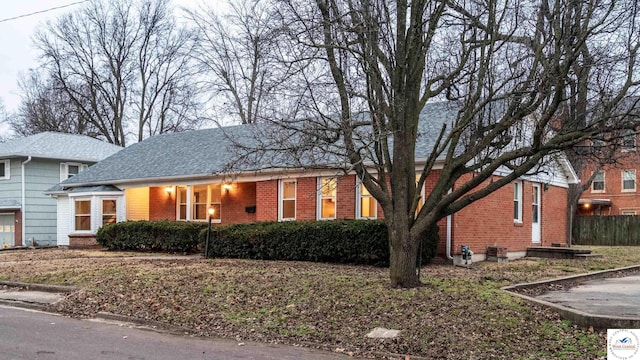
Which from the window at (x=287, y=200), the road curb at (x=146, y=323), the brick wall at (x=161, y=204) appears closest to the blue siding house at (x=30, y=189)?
the brick wall at (x=161, y=204)

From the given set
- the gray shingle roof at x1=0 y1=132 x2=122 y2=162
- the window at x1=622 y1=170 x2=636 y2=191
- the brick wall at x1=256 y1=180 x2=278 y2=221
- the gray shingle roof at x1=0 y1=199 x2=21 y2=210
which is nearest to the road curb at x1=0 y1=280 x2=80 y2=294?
the brick wall at x1=256 y1=180 x2=278 y2=221

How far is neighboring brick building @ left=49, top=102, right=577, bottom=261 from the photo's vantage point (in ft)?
61.9

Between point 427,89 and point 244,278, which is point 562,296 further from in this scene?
point 244,278

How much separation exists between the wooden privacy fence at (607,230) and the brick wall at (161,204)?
910 inches

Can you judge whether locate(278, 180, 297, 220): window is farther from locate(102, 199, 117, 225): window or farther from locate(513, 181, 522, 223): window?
locate(102, 199, 117, 225): window

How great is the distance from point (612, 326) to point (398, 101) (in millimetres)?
5186

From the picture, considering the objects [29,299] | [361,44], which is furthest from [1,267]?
[361,44]

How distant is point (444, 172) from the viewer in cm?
1104

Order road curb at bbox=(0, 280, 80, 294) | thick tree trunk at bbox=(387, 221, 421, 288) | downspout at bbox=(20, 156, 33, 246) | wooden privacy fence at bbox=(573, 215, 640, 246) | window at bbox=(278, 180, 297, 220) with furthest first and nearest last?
wooden privacy fence at bbox=(573, 215, 640, 246), downspout at bbox=(20, 156, 33, 246), window at bbox=(278, 180, 297, 220), road curb at bbox=(0, 280, 80, 294), thick tree trunk at bbox=(387, 221, 421, 288)

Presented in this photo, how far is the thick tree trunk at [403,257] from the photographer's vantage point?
35.8ft

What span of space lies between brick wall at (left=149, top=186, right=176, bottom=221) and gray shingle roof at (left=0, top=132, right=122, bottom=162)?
279 inches

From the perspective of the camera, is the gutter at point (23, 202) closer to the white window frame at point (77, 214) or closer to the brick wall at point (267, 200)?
the white window frame at point (77, 214)

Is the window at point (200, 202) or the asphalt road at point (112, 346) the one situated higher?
the window at point (200, 202)

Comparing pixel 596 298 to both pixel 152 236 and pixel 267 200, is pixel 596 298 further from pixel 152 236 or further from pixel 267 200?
pixel 152 236
